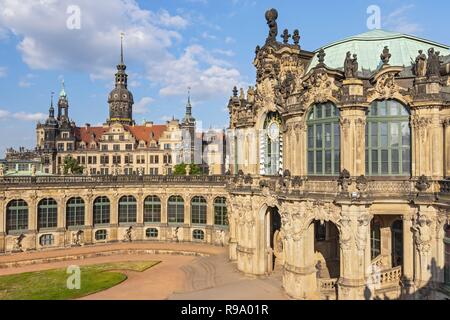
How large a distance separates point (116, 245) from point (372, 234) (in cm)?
3397

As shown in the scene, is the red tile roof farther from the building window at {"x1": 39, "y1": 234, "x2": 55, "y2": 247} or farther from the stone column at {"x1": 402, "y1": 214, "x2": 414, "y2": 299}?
the stone column at {"x1": 402, "y1": 214, "x2": 414, "y2": 299}

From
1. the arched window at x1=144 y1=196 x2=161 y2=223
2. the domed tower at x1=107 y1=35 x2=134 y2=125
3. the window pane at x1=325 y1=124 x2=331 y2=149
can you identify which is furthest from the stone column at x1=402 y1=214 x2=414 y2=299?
the domed tower at x1=107 y1=35 x2=134 y2=125

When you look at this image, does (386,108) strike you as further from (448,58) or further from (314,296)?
(314,296)

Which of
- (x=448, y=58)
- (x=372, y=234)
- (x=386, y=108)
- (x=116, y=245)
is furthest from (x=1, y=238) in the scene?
(x=448, y=58)

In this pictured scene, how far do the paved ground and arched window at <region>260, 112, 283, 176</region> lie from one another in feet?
30.2

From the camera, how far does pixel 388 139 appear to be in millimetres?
23938

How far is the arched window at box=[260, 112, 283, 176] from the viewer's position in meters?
31.0

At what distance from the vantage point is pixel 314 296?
83.2 feet

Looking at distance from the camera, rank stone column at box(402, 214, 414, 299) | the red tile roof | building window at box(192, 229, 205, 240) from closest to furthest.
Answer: stone column at box(402, 214, 414, 299) → building window at box(192, 229, 205, 240) → the red tile roof

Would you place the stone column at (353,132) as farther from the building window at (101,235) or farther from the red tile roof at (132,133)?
the red tile roof at (132,133)

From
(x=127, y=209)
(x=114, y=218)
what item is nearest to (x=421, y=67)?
(x=127, y=209)

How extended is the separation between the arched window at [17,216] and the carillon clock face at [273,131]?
3371 centimetres

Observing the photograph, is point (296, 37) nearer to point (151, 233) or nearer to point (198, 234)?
point (198, 234)
